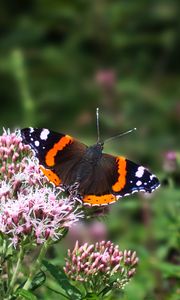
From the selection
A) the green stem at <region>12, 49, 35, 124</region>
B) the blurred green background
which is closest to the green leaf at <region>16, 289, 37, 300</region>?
the green stem at <region>12, 49, 35, 124</region>

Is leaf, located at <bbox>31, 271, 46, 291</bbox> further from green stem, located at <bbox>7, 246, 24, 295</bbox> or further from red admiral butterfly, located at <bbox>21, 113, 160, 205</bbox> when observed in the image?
red admiral butterfly, located at <bbox>21, 113, 160, 205</bbox>

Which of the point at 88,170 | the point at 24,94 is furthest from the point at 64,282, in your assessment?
the point at 24,94

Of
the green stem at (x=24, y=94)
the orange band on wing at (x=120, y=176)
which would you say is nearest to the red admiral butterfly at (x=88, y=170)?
the orange band on wing at (x=120, y=176)

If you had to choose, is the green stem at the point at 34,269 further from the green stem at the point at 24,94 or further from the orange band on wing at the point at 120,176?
the green stem at the point at 24,94

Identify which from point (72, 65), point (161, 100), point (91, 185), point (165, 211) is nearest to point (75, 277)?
point (91, 185)

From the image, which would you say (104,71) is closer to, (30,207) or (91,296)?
(30,207)

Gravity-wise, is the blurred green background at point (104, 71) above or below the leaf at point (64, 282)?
above
